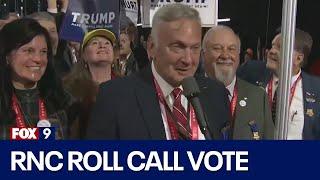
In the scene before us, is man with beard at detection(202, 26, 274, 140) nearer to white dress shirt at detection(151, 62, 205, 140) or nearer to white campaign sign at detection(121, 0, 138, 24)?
white dress shirt at detection(151, 62, 205, 140)

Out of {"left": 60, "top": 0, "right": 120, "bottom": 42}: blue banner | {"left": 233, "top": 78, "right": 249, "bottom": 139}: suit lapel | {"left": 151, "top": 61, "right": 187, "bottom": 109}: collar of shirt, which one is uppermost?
{"left": 60, "top": 0, "right": 120, "bottom": 42}: blue banner

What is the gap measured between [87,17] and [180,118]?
680 millimetres

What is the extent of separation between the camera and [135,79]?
3021 mm

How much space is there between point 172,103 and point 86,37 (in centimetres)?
54

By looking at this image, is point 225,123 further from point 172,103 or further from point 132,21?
point 132,21

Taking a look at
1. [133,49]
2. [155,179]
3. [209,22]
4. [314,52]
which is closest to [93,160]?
[155,179]

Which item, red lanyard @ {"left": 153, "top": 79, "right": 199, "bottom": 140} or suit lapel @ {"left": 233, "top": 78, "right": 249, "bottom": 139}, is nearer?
red lanyard @ {"left": 153, "top": 79, "right": 199, "bottom": 140}

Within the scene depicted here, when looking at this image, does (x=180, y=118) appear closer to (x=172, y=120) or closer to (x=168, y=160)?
(x=172, y=120)

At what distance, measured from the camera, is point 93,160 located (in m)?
3.01

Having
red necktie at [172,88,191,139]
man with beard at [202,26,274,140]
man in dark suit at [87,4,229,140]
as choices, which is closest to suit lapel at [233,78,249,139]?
man with beard at [202,26,274,140]

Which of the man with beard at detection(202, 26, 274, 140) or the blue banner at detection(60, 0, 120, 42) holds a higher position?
the blue banner at detection(60, 0, 120, 42)

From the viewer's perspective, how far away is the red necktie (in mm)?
2967

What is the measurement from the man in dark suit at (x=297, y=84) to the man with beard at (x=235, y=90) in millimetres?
49

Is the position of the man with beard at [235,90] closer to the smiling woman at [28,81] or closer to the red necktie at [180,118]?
the red necktie at [180,118]
